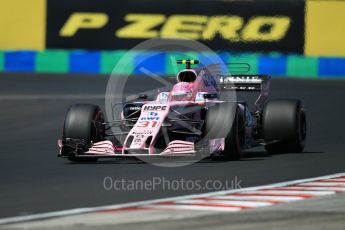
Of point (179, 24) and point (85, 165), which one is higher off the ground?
point (179, 24)

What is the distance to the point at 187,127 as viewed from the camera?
42.4 feet

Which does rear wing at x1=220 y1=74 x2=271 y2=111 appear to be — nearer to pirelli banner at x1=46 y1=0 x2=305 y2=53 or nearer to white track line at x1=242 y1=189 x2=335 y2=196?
white track line at x1=242 y1=189 x2=335 y2=196

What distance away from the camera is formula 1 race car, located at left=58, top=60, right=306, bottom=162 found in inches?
489

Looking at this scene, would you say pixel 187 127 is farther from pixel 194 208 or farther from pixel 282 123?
pixel 194 208

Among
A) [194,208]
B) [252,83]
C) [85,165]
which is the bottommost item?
[194,208]

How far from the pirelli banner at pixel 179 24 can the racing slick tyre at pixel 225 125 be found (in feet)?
38.5

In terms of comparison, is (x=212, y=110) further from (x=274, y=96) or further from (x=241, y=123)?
(x=274, y=96)

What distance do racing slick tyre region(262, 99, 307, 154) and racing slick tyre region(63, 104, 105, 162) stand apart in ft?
7.13

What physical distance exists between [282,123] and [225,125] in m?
1.51

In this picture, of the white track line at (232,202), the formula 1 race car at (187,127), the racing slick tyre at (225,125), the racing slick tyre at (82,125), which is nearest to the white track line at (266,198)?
the white track line at (232,202)

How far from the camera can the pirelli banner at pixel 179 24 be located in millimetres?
24328

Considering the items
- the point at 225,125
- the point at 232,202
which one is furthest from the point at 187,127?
the point at 232,202

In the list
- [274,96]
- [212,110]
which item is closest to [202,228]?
Answer: [212,110]

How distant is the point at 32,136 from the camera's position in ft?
52.5
